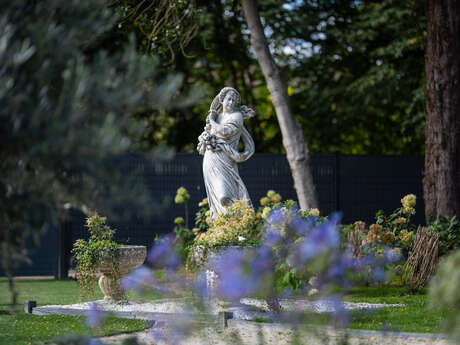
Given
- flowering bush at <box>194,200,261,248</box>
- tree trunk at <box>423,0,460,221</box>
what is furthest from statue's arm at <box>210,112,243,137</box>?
tree trunk at <box>423,0,460,221</box>

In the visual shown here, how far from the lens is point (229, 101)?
32.3ft

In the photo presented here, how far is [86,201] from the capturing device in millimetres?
3012

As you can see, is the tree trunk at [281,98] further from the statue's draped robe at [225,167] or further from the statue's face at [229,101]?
the statue's draped robe at [225,167]

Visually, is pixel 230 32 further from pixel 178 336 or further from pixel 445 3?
pixel 178 336

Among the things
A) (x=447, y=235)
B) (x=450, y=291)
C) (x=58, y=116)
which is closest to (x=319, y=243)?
(x=450, y=291)

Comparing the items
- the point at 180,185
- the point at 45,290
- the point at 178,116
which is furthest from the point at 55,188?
the point at 178,116

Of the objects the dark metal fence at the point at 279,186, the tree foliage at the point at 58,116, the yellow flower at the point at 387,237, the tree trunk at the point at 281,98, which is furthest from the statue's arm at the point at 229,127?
the tree foliage at the point at 58,116

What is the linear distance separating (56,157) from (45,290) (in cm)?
1080

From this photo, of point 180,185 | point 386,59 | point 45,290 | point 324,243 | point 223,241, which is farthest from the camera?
point 386,59

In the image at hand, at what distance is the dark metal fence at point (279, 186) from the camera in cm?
1555

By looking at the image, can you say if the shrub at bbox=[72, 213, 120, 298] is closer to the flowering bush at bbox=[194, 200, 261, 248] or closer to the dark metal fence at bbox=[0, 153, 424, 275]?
the flowering bush at bbox=[194, 200, 261, 248]

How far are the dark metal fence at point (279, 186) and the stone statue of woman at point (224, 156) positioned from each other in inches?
218

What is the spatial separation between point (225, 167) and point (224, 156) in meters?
0.17

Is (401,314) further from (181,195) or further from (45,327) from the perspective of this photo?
(181,195)
